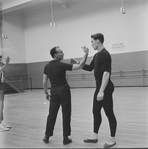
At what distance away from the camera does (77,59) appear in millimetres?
11008

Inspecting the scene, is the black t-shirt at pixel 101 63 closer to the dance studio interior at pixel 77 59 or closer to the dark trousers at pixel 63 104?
the dark trousers at pixel 63 104

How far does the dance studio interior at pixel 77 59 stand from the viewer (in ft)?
11.3

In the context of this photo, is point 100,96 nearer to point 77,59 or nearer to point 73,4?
point 77,59

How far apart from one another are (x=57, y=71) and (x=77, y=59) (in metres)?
8.18

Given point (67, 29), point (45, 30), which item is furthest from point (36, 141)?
point (45, 30)

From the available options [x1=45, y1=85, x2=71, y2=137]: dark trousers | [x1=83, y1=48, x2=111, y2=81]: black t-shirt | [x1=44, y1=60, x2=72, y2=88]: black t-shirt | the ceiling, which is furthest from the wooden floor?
the ceiling

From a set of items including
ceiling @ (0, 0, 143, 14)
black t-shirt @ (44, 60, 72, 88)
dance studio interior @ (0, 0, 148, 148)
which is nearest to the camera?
black t-shirt @ (44, 60, 72, 88)

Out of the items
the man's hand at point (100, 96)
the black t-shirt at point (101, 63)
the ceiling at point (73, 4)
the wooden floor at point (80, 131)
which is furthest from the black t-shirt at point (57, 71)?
the ceiling at point (73, 4)

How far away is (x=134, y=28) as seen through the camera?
9.20m

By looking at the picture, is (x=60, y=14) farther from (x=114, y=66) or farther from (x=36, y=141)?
(x=36, y=141)

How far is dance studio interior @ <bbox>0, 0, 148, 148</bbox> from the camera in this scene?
3.46m

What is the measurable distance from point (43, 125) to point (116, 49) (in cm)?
672

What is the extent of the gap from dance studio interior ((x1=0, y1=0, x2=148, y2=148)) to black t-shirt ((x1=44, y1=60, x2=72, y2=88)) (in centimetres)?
90

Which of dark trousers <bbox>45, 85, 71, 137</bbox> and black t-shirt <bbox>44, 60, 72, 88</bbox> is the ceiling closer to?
black t-shirt <bbox>44, 60, 72, 88</bbox>
